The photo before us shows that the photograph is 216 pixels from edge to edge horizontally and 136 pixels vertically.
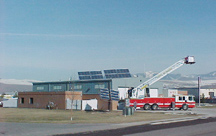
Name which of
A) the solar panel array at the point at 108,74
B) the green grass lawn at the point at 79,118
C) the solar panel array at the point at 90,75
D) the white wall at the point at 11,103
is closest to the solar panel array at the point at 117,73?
the solar panel array at the point at 108,74

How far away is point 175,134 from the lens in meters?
19.4

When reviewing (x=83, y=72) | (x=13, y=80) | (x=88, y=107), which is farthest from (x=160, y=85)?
(x=13, y=80)

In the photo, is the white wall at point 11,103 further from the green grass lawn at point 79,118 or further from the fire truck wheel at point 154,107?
the fire truck wheel at point 154,107

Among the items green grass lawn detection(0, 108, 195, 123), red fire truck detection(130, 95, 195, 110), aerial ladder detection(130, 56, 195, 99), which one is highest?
aerial ladder detection(130, 56, 195, 99)

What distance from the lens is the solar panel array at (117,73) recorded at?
64.4 metres

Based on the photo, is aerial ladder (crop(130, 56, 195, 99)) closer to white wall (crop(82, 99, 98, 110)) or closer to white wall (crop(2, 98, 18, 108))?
white wall (crop(82, 99, 98, 110))

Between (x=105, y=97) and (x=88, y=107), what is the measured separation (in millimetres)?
4757

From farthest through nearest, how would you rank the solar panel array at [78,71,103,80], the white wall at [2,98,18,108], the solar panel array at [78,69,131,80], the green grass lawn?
the solar panel array at [78,71,103,80]
the white wall at [2,98,18,108]
the solar panel array at [78,69,131,80]
the green grass lawn

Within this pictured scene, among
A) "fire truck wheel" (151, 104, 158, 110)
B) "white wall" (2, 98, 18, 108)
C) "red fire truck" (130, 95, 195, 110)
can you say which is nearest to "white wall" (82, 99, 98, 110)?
"red fire truck" (130, 95, 195, 110)

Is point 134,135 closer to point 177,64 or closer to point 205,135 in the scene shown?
point 205,135

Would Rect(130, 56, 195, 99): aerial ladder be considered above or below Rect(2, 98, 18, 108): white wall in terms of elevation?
above

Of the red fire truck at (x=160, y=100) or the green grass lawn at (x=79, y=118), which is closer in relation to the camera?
the green grass lawn at (x=79, y=118)

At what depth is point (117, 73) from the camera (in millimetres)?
65000

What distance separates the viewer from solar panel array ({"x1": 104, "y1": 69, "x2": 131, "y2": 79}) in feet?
211
